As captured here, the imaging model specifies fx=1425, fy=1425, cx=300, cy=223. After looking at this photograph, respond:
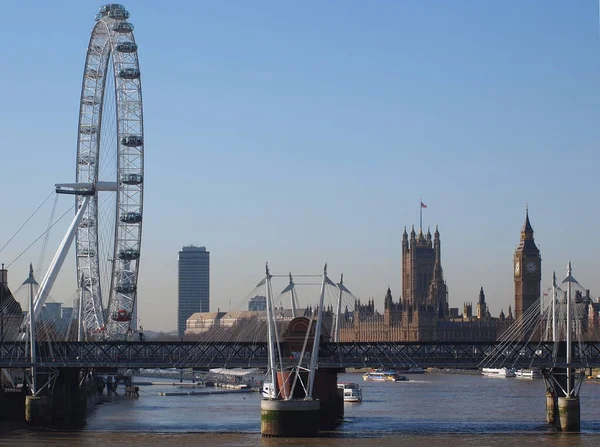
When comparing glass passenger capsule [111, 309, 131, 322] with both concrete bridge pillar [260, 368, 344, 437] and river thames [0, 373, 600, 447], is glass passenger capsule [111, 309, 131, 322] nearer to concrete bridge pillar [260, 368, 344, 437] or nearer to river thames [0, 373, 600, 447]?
river thames [0, 373, 600, 447]

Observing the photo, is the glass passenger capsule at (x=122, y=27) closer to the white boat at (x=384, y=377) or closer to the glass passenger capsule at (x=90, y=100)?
the glass passenger capsule at (x=90, y=100)

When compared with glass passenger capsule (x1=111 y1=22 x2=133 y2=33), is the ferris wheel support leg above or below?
below

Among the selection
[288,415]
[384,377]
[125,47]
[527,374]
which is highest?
[125,47]

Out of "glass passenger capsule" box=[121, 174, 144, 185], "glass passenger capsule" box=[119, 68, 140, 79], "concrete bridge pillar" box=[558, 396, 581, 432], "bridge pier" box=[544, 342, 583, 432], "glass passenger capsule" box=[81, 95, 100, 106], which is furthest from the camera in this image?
"glass passenger capsule" box=[121, 174, 144, 185]

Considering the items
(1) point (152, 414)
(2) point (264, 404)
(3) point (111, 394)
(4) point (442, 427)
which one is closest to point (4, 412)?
(1) point (152, 414)

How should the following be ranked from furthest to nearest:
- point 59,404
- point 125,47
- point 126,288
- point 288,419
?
point 126,288
point 125,47
point 59,404
point 288,419

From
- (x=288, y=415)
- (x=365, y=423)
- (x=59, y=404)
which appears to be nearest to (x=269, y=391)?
(x=288, y=415)

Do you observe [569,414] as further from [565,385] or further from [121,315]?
[121,315]

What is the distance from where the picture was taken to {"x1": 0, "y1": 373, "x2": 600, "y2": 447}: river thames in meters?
59.0

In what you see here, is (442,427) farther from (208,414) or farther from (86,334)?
(86,334)

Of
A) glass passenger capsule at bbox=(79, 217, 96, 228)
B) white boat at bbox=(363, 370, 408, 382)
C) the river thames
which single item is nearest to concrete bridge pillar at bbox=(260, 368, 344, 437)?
the river thames

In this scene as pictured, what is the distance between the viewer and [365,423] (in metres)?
70.2

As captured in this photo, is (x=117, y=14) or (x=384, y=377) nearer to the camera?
(x=117, y=14)

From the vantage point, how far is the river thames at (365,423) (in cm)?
5897
